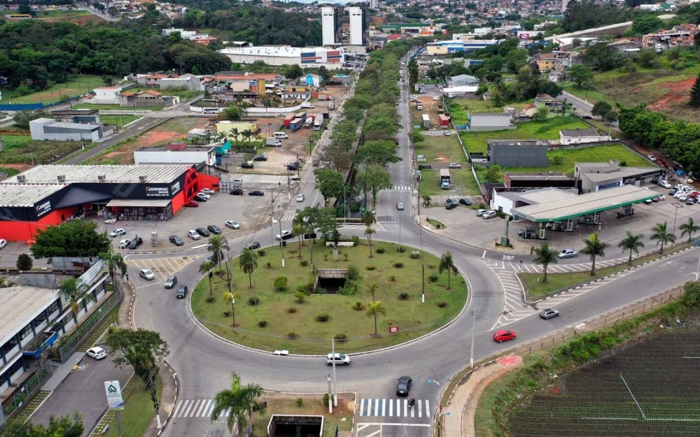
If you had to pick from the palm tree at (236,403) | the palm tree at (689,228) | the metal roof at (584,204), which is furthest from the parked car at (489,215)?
the palm tree at (236,403)

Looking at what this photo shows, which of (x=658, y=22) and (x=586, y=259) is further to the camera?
(x=658, y=22)

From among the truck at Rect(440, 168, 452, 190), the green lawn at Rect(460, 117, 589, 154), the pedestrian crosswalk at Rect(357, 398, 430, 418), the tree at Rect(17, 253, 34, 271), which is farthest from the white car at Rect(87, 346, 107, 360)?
the green lawn at Rect(460, 117, 589, 154)

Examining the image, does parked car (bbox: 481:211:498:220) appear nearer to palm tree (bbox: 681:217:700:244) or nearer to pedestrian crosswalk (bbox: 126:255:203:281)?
Result: palm tree (bbox: 681:217:700:244)

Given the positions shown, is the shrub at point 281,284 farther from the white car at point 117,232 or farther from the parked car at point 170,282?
the white car at point 117,232

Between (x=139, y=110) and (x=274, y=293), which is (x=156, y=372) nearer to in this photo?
(x=274, y=293)

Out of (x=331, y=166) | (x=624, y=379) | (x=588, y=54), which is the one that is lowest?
(x=624, y=379)

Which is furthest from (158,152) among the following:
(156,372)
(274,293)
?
(156,372)
